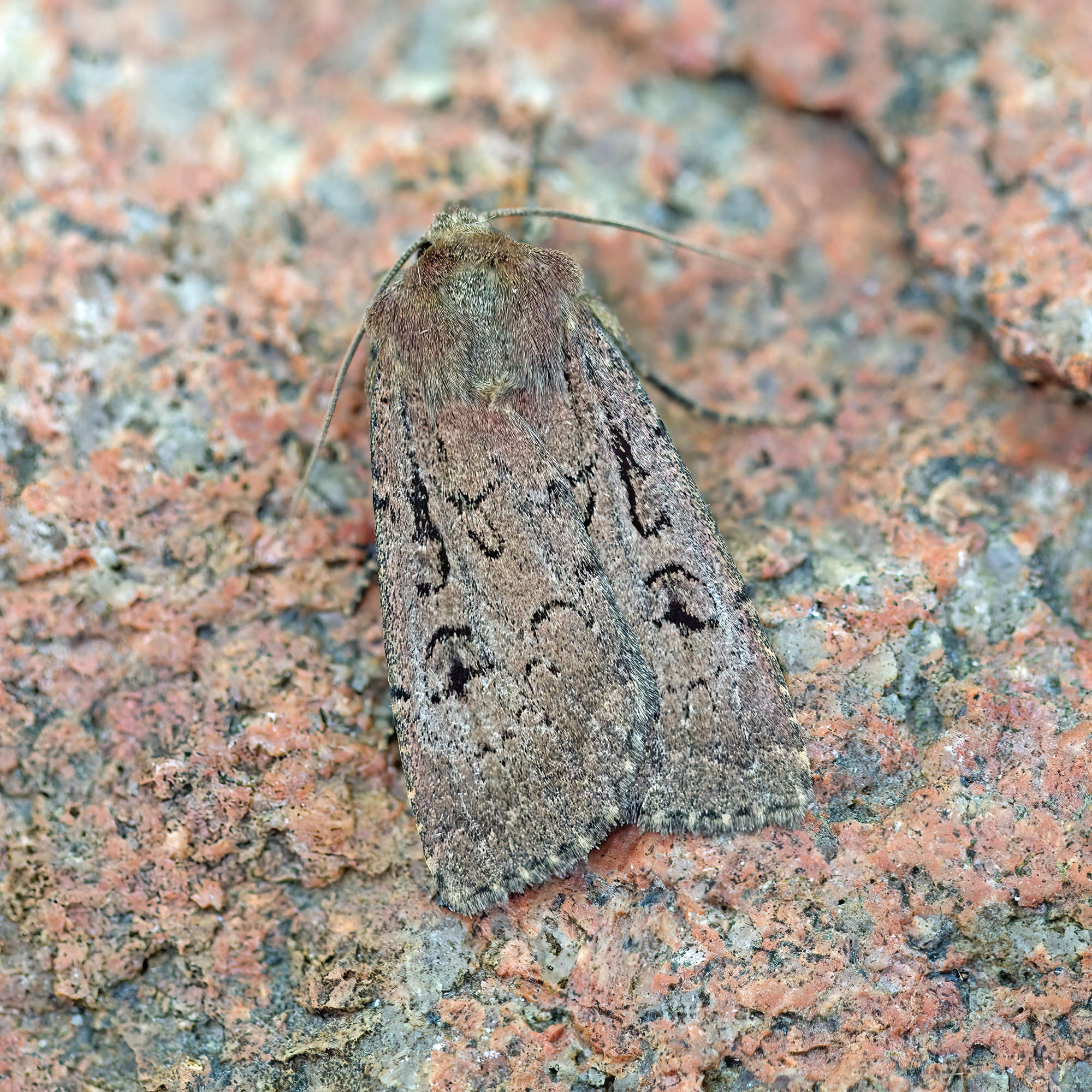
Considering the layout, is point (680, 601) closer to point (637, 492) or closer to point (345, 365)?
point (637, 492)

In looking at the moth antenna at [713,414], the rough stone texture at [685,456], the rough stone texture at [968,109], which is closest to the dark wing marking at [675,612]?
the rough stone texture at [685,456]

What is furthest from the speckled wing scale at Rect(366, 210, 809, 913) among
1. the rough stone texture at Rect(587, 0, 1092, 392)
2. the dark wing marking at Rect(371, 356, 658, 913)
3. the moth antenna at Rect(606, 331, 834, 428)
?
the rough stone texture at Rect(587, 0, 1092, 392)

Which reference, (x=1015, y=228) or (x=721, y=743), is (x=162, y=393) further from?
(x=1015, y=228)

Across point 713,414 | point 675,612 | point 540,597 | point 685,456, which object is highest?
point 713,414

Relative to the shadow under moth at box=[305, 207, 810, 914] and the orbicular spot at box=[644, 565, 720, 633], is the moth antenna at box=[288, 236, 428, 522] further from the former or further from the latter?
the orbicular spot at box=[644, 565, 720, 633]

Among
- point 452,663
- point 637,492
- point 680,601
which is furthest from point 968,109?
point 452,663

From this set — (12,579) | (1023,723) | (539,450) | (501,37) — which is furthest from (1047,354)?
(12,579)

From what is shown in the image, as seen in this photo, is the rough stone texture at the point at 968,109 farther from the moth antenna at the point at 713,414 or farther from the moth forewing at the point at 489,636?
the moth forewing at the point at 489,636
